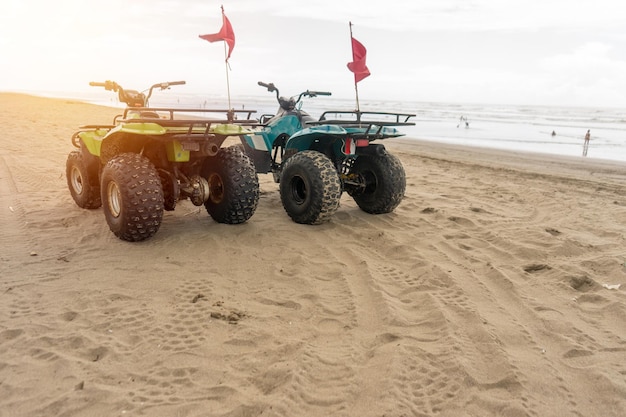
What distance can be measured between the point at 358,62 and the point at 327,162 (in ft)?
6.69

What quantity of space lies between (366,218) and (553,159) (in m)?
12.3

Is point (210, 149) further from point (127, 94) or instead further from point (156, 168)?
point (127, 94)

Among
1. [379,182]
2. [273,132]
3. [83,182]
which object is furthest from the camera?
[273,132]

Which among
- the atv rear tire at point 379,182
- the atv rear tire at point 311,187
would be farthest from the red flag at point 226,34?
the atv rear tire at point 379,182

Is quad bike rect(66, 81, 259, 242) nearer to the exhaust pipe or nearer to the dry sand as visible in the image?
the exhaust pipe

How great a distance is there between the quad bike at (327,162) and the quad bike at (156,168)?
628 mm

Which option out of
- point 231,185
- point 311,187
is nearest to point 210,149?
point 231,185

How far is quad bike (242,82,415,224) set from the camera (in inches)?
209

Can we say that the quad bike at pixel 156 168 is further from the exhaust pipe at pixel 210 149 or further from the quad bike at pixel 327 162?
the quad bike at pixel 327 162

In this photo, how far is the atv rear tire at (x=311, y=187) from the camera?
5258 mm

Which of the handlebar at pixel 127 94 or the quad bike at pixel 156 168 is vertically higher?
the handlebar at pixel 127 94

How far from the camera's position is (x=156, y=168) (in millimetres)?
5090

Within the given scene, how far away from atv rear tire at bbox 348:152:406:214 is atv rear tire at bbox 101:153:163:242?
2767mm

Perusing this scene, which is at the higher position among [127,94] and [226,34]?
[226,34]
